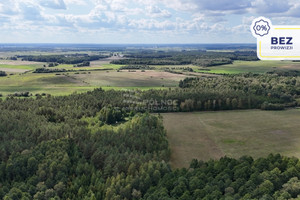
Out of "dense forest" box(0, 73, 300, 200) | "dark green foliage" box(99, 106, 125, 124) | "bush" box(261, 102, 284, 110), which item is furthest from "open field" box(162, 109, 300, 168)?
"dark green foliage" box(99, 106, 125, 124)

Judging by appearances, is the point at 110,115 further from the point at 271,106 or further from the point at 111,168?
the point at 271,106

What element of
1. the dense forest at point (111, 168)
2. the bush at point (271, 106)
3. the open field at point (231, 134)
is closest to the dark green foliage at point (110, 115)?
the dense forest at point (111, 168)

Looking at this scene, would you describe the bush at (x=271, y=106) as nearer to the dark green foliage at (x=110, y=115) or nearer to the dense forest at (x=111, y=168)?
the dense forest at (x=111, y=168)

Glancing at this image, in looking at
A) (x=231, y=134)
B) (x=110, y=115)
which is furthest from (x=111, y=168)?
(x=231, y=134)

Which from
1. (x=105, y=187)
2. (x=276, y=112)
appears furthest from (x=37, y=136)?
(x=276, y=112)

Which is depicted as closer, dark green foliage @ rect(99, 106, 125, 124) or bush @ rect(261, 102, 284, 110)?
dark green foliage @ rect(99, 106, 125, 124)

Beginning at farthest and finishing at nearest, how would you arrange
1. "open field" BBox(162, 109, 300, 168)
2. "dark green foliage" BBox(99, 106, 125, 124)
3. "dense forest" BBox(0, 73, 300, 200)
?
"dark green foliage" BBox(99, 106, 125, 124) < "open field" BBox(162, 109, 300, 168) < "dense forest" BBox(0, 73, 300, 200)

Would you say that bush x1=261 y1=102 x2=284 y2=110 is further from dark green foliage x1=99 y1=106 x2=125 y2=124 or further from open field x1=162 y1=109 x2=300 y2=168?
dark green foliage x1=99 y1=106 x2=125 y2=124

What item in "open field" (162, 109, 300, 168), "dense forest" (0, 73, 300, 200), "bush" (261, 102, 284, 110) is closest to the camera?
"dense forest" (0, 73, 300, 200)
